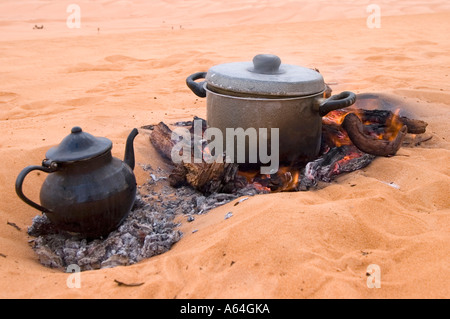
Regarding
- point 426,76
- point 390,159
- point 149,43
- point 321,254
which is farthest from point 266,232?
point 149,43

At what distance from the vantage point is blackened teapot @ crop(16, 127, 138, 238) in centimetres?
228

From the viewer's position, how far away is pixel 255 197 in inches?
106

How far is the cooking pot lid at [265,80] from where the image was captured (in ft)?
9.10

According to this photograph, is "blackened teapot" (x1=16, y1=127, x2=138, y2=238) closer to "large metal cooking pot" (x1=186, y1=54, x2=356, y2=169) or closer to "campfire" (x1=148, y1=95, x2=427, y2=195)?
"campfire" (x1=148, y1=95, x2=427, y2=195)

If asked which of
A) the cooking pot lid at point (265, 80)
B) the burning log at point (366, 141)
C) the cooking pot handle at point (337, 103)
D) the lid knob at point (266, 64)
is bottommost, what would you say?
the burning log at point (366, 141)

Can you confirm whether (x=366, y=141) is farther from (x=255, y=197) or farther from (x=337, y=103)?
(x=255, y=197)

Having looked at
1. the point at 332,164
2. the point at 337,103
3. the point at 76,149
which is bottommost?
the point at 332,164

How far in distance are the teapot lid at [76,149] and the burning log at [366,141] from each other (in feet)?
6.79

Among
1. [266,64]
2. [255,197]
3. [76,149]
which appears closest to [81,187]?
[76,149]

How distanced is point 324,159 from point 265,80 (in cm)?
91

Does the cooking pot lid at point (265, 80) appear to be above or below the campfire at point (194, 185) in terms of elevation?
above

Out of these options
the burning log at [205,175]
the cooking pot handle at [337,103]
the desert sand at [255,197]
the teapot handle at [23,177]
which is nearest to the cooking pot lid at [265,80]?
the cooking pot handle at [337,103]

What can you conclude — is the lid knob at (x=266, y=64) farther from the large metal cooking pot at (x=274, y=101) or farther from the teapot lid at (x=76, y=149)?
the teapot lid at (x=76, y=149)
